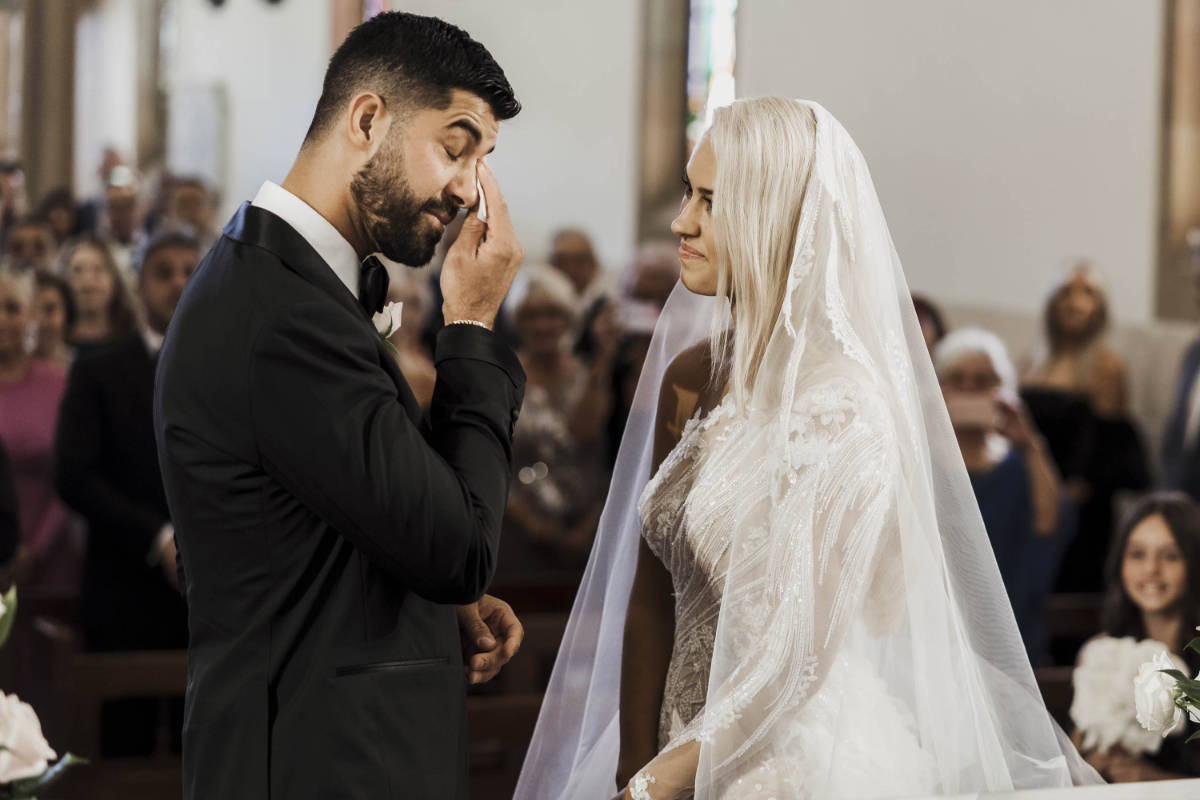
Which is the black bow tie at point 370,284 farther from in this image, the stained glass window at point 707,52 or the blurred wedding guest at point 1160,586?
the stained glass window at point 707,52

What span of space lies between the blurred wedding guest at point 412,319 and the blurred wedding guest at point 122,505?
0.82m

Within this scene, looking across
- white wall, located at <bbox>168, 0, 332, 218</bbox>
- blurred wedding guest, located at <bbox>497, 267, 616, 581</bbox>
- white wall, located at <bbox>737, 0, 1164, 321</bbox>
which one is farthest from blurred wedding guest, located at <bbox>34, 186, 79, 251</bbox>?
white wall, located at <bbox>737, 0, 1164, 321</bbox>

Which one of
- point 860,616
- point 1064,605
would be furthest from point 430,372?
point 860,616

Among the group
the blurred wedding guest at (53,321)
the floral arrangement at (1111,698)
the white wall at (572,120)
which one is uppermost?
the white wall at (572,120)

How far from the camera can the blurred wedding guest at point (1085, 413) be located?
6223 millimetres

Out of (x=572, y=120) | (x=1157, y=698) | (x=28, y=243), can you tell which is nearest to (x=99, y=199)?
(x=28, y=243)

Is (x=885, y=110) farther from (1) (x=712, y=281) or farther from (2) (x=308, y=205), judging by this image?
(2) (x=308, y=205)

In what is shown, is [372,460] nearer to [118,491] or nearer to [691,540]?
[691,540]

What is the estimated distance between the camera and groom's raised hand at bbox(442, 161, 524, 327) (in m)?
1.84

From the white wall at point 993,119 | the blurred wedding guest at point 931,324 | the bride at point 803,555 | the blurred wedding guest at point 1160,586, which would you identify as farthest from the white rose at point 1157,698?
the white wall at point 993,119

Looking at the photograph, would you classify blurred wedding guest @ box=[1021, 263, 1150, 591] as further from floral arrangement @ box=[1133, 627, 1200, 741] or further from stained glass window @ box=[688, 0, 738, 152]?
floral arrangement @ box=[1133, 627, 1200, 741]

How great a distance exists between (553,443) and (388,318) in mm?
3720

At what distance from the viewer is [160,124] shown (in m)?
7.48

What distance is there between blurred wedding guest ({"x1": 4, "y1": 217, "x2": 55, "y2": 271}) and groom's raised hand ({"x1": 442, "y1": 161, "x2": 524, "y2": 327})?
15.9 ft
